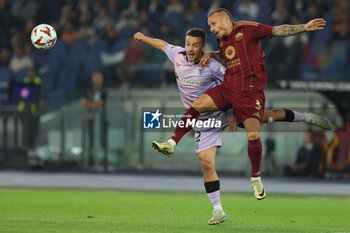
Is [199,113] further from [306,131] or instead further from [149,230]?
[306,131]

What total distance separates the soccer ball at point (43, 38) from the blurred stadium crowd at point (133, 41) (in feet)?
24.3

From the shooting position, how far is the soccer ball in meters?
11.2

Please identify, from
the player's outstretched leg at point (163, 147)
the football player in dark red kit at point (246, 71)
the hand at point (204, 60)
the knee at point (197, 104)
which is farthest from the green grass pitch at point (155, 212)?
the hand at point (204, 60)

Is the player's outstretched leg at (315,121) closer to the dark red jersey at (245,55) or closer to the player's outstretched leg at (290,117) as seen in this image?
the player's outstretched leg at (290,117)

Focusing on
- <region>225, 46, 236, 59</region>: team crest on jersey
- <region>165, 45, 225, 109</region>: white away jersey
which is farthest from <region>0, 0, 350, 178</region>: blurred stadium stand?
<region>225, 46, 236, 59</region>: team crest on jersey

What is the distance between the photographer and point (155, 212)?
36.6ft

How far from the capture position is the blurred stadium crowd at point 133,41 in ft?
59.5

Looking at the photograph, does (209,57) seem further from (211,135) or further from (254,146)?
(254,146)

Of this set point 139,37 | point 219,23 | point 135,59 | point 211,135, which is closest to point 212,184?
point 211,135

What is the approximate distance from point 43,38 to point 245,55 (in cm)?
362

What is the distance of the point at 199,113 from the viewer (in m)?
9.41

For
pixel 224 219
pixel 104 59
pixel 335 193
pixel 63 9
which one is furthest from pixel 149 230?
pixel 63 9

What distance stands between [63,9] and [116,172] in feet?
19.4

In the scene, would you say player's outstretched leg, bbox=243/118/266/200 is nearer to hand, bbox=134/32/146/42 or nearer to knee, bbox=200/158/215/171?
knee, bbox=200/158/215/171
